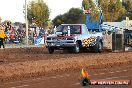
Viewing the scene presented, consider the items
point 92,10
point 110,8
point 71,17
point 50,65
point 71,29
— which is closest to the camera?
point 50,65

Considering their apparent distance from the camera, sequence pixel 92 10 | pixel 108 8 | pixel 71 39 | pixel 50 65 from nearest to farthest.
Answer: pixel 50 65, pixel 71 39, pixel 92 10, pixel 108 8

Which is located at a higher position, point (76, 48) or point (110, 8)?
point (110, 8)

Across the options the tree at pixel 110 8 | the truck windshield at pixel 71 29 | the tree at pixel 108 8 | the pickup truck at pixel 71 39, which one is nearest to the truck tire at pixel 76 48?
the pickup truck at pixel 71 39

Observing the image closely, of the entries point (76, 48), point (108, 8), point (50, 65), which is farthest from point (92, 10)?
point (50, 65)

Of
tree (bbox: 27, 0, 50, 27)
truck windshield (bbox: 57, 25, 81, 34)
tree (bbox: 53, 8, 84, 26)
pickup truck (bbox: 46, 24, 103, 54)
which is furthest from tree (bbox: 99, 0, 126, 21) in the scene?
truck windshield (bbox: 57, 25, 81, 34)

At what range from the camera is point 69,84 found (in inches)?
447

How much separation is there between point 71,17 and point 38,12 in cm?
1833

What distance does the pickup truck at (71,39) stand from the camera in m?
24.1

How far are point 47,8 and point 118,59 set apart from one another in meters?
46.9

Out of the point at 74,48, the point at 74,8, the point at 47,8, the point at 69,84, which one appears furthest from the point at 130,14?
the point at 69,84

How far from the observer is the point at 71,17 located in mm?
81250

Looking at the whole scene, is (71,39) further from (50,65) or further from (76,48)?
(50,65)

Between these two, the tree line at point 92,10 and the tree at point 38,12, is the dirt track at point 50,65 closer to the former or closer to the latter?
the tree line at point 92,10

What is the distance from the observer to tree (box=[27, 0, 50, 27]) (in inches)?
2492
